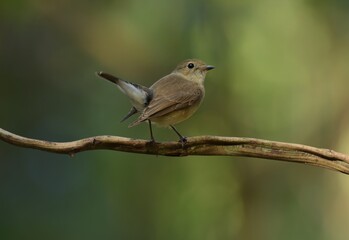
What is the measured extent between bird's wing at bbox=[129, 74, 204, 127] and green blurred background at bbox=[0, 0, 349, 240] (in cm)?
121

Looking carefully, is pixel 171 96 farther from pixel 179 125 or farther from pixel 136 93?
pixel 179 125

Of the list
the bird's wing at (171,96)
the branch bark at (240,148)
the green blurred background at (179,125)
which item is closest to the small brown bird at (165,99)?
the bird's wing at (171,96)

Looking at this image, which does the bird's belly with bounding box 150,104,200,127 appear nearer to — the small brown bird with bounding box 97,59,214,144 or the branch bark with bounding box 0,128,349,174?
the small brown bird with bounding box 97,59,214,144

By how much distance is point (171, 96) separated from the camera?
9.64 ft

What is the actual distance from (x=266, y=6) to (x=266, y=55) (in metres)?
0.42

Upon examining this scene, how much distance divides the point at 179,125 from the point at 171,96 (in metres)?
1.62

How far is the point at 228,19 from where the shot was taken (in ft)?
15.3

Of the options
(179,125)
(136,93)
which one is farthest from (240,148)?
(179,125)

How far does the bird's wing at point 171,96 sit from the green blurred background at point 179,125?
1211 mm

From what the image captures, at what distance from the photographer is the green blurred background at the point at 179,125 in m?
4.54

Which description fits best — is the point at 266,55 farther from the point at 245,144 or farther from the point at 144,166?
the point at 245,144

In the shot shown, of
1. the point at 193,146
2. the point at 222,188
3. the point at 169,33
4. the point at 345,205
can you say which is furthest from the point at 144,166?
the point at 193,146

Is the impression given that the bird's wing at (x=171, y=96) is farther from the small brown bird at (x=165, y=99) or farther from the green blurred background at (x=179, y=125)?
the green blurred background at (x=179, y=125)

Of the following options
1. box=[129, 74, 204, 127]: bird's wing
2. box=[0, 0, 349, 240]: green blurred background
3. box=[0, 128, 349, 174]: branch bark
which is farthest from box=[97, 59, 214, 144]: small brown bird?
box=[0, 0, 349, 240]: green blurred background
